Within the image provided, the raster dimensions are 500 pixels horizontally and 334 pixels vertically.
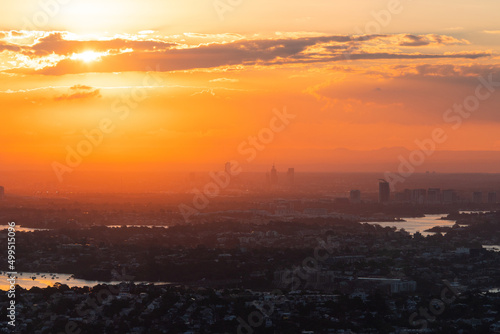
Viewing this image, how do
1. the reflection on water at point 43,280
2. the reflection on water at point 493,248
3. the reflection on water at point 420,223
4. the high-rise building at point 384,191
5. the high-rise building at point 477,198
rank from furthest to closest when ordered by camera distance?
the high-rise building at point 477,198 < the high-rise building at point 384,191 < the reflection on water at point 420,223 < the reflection on water at point 493,248 < the reflection on water at point 43,280

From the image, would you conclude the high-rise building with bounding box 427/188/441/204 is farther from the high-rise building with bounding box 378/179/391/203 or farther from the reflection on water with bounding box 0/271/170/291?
the reflection on water with bounding box 0/271/170/291

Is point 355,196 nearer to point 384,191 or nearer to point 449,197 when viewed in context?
point 384,191

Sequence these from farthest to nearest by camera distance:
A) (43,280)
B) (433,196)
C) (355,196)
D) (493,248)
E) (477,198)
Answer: (433,196)
(477,198)
(355,196)
(493,248)
(43,280)

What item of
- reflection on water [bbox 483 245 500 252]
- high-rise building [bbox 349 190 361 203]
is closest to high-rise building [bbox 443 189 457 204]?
high-rise building [bbox 349 190 361 203]

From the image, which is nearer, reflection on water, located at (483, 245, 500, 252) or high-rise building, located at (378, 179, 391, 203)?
reflection on water, located at (483, 245, 500, 252)

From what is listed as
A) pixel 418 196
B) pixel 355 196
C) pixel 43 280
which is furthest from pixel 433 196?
pixel 43 280

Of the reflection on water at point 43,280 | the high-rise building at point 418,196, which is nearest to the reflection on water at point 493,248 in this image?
the reflection on water at point 43,280

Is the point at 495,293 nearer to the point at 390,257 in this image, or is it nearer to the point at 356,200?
the point at 390,257

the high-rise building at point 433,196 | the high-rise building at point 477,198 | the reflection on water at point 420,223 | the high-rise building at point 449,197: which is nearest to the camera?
the reflection on water at point 420,223

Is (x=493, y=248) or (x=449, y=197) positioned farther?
(x=449, y=197)

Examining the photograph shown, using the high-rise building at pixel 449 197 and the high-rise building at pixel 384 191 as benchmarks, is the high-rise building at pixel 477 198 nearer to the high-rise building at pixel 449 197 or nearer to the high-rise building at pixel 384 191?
the high-rise building at pixel 449 197

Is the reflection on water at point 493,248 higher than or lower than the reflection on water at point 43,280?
higher
